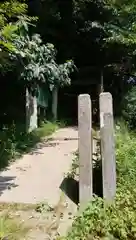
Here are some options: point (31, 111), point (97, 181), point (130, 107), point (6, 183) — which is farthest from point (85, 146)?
point (130, 107)

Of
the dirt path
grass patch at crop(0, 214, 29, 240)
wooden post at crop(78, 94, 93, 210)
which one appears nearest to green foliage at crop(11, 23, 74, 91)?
the dirt path

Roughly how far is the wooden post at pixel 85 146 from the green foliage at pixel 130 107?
933cm

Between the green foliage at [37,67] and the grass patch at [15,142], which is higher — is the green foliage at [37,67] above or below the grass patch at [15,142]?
above

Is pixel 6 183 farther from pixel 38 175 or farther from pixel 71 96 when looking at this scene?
pixel 71 96

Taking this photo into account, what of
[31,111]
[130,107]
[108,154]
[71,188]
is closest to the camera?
[108,154]

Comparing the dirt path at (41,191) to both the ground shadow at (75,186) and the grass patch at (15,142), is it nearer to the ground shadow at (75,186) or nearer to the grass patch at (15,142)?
the ground shadow at (75,186)

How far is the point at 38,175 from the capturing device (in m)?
7.20

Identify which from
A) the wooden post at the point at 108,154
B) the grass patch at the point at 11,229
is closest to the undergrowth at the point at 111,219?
the wooden post at the point at 108,154

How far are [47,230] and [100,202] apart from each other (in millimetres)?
883

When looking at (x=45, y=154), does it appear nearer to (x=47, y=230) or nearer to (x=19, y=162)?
(x=19, y=162)

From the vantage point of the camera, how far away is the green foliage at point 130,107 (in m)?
15.4

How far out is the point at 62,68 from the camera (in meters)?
12.4

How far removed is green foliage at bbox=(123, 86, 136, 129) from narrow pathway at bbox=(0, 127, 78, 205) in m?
4.97

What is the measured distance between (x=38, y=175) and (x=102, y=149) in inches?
86.5
